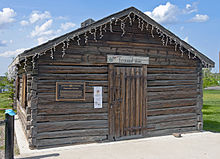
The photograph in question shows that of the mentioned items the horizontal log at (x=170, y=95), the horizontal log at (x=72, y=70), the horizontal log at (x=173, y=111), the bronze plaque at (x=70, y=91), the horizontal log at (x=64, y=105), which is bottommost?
the horizontal log at (x=173, y=111)

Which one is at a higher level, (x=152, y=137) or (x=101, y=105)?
(x=101, y=105)

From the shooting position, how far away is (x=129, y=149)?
21.4 feet

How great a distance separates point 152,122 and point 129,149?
1.83 metres

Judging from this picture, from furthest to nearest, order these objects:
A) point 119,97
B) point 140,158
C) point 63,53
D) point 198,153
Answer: point 119,97 → point 63,53 → point 198,153 → point 140,158

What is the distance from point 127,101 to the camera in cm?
767

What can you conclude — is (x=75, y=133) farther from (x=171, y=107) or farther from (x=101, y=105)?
(x=171, y=107)

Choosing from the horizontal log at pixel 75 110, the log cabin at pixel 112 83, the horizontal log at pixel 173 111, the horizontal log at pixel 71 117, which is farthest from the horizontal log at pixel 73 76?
the horizontal log at pixel 173 111

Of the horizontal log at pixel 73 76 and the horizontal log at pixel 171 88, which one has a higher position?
the horizontal log at pixel 73 76

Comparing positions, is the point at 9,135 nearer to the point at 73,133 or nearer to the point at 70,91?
the point at 73,133

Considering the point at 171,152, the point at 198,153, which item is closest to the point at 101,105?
the point at 171,152

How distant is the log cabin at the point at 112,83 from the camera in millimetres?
6656

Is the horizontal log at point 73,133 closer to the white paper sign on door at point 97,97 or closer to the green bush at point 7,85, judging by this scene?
the white paper sign on door at point 97,97

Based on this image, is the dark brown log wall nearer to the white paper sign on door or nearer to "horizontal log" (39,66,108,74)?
"horizontal log" (39,66,108,74)

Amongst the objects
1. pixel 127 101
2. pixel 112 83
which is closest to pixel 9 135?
pixel 112 83
